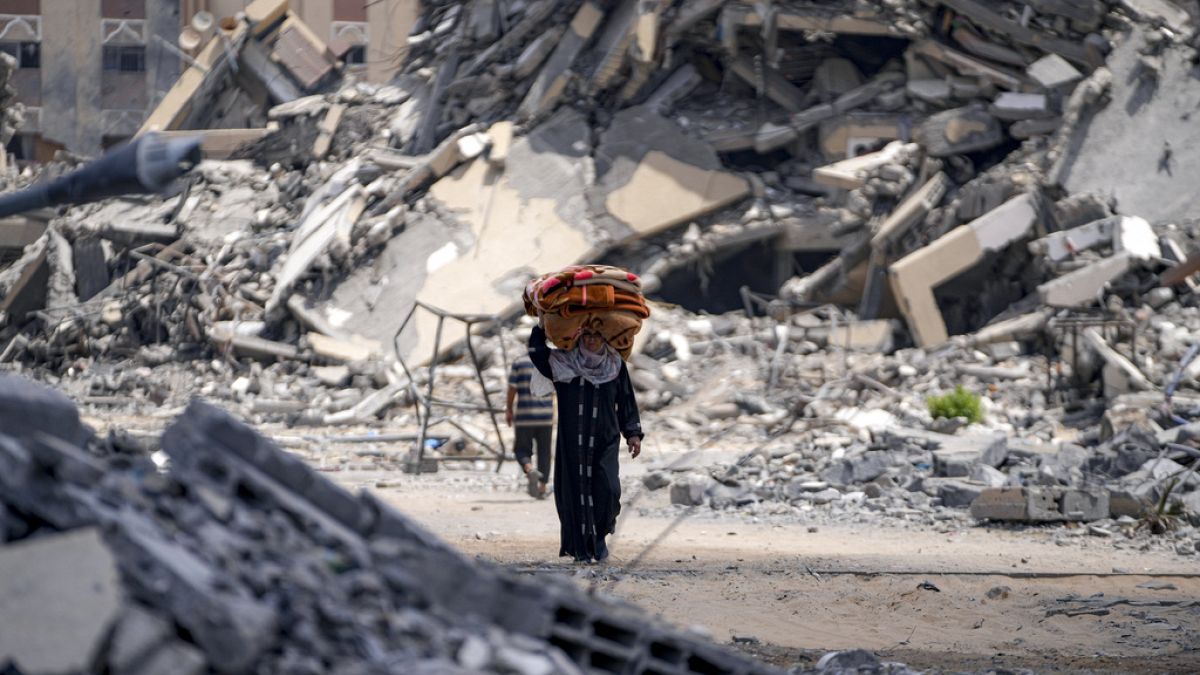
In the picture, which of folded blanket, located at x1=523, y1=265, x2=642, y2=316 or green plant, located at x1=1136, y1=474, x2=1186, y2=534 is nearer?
folded blanket, located at x1=523, y1=265, x2=642, y2=316

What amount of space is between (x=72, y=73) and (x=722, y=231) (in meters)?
22.7

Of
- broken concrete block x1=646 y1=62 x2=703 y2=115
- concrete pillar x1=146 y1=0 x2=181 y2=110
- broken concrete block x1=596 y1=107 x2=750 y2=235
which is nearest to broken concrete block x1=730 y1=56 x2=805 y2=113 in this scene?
broken concrete block x1=646 y1=62 x2=703 y2=115

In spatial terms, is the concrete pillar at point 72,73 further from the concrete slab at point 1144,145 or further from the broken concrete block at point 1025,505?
the broken concrete block at point 1025,505

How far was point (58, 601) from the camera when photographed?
2.60m

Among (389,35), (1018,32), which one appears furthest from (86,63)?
(1018,32)

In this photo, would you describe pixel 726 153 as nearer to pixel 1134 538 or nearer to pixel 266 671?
pixel 1134 538

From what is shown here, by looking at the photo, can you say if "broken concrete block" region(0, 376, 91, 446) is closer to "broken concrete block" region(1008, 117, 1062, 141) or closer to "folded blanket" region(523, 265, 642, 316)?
"folded blanket" region(523, 265, 642, 316)

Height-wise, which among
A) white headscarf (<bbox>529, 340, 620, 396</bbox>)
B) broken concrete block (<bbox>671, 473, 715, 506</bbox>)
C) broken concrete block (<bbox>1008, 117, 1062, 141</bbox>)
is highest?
white headscarf (<bbox>529, 340, 620, 396</bbox>)

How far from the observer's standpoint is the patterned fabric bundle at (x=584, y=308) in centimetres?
693

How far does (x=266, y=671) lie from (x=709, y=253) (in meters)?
15.3

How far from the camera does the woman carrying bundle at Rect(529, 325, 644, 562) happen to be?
699 centimetres

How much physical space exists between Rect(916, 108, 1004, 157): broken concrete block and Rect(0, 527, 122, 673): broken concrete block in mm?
15126

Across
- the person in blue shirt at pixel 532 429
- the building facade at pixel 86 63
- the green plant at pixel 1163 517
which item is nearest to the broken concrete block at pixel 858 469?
the person in blue shirt at pixel 532 429

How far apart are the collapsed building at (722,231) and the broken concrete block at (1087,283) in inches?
1.1
